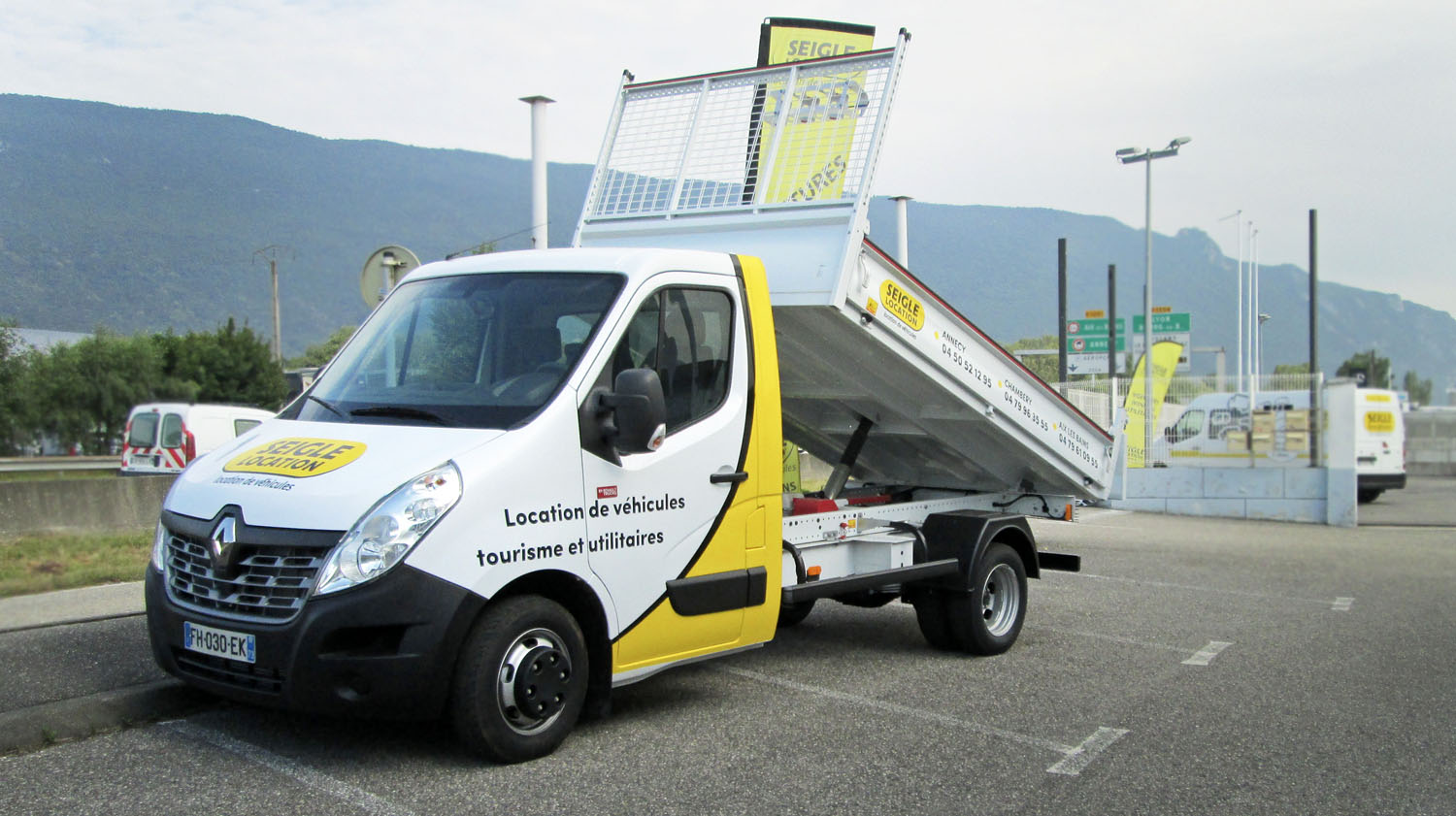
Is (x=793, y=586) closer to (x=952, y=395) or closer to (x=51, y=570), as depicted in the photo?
(x=952, y=395)

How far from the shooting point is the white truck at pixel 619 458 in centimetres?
448

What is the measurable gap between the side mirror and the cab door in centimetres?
10

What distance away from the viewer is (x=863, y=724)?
5.71 metres

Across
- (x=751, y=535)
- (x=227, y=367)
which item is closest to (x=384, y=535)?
(x=751, y=535)

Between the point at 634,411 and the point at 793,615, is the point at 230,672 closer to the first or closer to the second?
the point at 634,411

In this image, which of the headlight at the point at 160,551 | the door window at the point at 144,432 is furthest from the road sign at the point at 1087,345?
the headlight at the point at 160,551

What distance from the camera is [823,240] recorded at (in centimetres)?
621

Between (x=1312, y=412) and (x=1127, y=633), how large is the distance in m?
13.3

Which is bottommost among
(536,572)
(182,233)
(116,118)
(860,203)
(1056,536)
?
(1056,536)

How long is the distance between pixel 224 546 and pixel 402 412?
36.6 inches

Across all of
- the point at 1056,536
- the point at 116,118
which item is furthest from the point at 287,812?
the point at 116,118

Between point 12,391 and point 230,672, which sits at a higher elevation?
point 12,391

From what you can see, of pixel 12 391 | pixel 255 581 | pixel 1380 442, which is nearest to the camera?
pixel 255 581

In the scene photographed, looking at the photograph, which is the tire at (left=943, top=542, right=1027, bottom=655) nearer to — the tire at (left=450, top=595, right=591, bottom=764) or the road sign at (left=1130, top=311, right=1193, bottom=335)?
the tire at (left=450, top=595, right=591, bottom=764)
